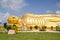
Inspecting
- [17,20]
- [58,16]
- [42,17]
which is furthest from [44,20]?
[17,20]

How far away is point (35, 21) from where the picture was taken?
103 ft

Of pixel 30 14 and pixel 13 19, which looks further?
pixel 30 14

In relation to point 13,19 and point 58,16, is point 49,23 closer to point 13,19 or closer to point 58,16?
point 58,16

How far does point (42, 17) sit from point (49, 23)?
1808 millimetres

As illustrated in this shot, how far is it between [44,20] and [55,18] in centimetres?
192

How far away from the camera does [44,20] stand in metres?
31.5

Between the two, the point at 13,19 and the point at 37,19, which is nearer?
the point at 13,19

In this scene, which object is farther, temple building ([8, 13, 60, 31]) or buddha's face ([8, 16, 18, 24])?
temple building ([8, 13, 60, 31])

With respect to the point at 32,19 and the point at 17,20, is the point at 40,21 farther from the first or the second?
the point at 17,20

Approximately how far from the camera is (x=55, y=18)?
31.3m

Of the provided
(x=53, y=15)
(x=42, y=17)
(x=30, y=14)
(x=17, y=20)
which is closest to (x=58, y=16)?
(x=53, y=15)

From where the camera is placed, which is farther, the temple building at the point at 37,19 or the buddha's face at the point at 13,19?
the temple building at the point at 37,19

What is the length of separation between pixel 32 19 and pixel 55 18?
397 cm

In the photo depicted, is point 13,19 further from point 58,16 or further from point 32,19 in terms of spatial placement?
point 58,16
